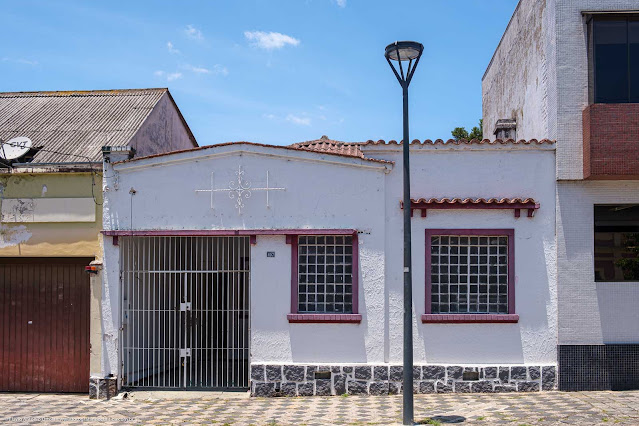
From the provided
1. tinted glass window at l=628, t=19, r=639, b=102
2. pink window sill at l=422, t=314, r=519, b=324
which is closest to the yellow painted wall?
pink window sill at l=422, t=314, r=519, b=324

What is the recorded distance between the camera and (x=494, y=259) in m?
10.9

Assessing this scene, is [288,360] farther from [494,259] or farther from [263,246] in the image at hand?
[494,259]

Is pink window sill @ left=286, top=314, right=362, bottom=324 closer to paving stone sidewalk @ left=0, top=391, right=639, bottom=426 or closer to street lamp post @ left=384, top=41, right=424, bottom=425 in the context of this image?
paving stone sidewalk @ left=0, top=391, right=639, bottom=426

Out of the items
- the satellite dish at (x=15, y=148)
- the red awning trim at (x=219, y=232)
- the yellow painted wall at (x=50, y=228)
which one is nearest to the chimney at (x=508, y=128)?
the red awning trim at (x=219, y=232)

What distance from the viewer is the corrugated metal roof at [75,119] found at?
12.2m

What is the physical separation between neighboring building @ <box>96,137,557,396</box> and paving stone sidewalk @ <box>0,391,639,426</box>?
0.51m

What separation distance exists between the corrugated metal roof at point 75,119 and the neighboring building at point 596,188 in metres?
7.92

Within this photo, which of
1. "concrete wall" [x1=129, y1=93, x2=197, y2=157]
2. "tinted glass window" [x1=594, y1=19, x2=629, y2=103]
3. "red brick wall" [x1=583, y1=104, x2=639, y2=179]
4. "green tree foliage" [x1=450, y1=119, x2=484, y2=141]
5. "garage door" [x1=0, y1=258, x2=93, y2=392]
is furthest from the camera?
"green tree foliage" [x1=450, y1=119, x2=484, y2=141]

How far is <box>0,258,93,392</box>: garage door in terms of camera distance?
1158 centimetres

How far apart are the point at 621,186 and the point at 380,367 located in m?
4.98

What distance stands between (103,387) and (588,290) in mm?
8270

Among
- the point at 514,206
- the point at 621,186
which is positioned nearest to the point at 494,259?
the point at 514,206

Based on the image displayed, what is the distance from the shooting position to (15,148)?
11695mm

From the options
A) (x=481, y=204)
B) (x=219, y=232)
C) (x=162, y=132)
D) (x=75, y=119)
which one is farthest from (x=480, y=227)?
(x=75, y=119)
